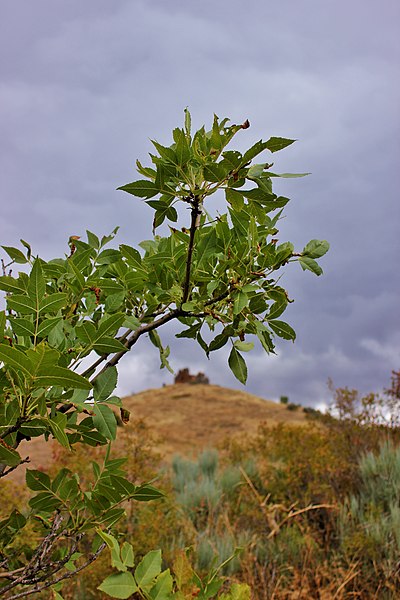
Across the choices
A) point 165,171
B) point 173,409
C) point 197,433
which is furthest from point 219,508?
point 173,409

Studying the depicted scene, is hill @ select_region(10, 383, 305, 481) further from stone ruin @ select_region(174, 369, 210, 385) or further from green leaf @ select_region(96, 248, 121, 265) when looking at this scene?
green leaf @ select_region(96, 248, 121, 265)

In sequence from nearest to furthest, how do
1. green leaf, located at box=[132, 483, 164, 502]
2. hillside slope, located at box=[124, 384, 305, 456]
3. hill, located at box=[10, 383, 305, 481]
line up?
green leaf, located at box=[132, 483, 164, 502] < hill, located at box=[10, 383, 305, 481] < hillside slope, located at box=[124, 384, 305, 456]

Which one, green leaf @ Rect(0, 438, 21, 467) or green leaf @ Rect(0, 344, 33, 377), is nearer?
green leaf @ Rect(0, 344, 33, 377)

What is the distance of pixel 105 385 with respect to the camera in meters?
1.23

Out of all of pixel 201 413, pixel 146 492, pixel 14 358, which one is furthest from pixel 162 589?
pixel 201 413

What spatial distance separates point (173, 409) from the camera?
18.3 m

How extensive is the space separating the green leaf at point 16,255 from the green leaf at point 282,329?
2.33ft

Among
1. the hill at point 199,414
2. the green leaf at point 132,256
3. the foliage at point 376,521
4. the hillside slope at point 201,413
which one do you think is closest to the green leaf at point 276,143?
the green leaf at point 132,256

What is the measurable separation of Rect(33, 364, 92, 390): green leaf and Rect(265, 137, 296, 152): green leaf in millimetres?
585

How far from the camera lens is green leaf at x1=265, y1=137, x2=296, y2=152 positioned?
1138 millimetres

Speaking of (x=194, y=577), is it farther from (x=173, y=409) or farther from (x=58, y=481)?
(x=173, y=409)

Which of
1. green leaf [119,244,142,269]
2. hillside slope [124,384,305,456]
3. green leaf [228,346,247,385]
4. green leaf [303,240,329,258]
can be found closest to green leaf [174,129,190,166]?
green leaf [119,244,142,269]

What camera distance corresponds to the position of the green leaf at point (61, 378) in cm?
89

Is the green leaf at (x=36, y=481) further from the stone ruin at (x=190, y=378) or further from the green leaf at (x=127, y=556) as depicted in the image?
the stone ruin at (x=190, y=378)
